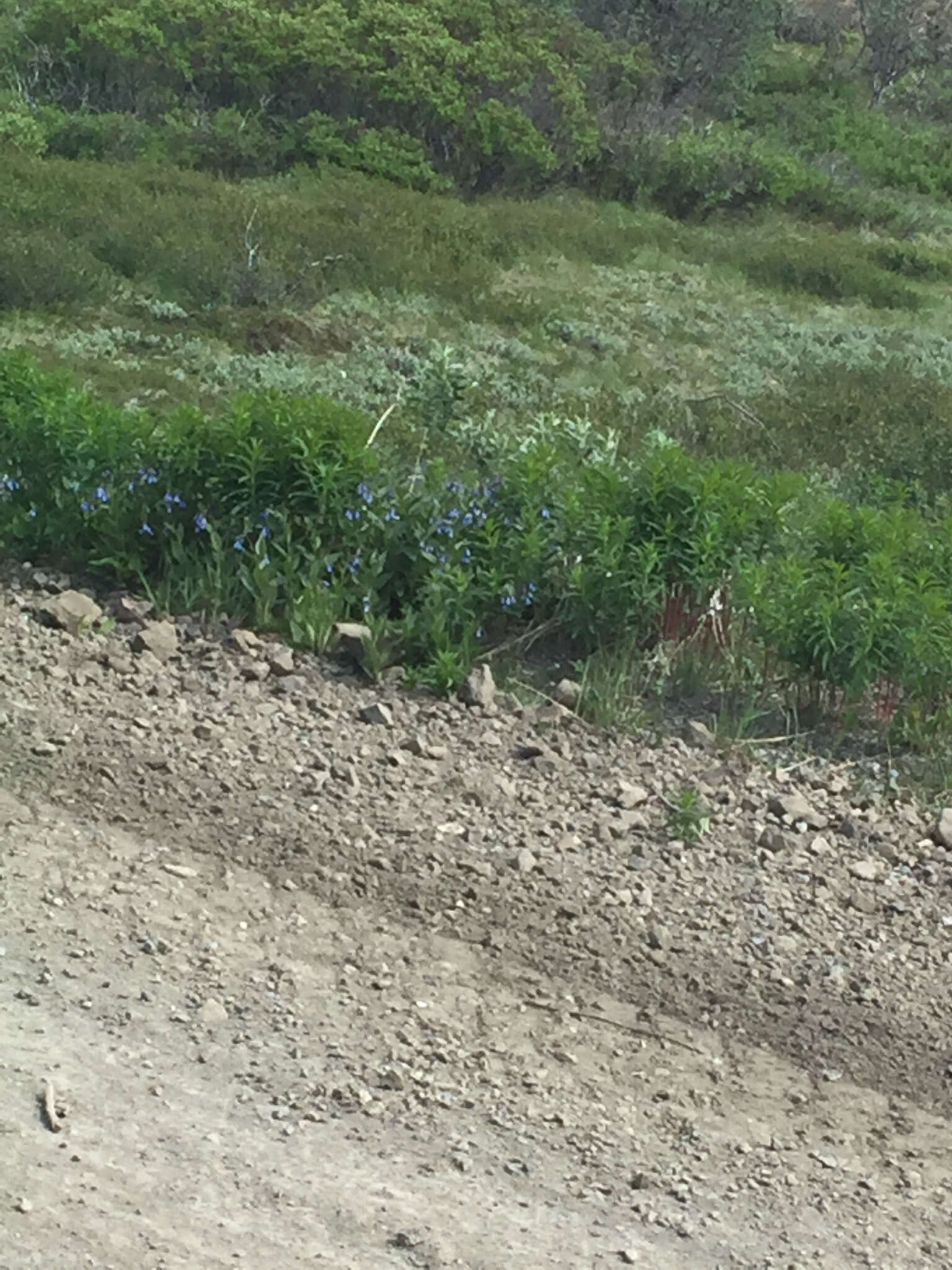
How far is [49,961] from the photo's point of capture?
3725 mm

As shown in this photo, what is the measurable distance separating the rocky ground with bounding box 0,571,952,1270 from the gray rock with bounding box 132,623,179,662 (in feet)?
0.05

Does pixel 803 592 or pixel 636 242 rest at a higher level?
pixel 803 592

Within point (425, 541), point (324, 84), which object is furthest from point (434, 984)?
point (324, 84)

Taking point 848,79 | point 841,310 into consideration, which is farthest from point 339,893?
point 848,79

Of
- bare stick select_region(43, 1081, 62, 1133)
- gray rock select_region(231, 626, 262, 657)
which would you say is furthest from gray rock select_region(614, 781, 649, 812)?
bare stick select_region(43, 1081, 62, 1133)

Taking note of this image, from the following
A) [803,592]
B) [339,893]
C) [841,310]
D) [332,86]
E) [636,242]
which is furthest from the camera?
[332,86]

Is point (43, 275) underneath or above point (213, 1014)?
underneath

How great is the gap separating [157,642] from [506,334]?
29.9 ft

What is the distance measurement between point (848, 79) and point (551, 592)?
30.8m

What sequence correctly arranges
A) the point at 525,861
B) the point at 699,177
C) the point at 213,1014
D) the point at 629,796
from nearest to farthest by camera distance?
the point at 213,1014, the point at 525,861, the point at 629,796, the point at 699,177

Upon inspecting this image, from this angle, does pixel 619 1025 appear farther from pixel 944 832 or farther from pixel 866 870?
pixel 944 832

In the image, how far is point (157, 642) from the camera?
5.47 meters

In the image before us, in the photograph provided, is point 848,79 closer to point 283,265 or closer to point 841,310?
point 841,310

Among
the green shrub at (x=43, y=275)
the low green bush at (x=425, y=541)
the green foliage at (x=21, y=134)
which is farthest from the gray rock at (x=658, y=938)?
the green foliage at (x=21, y=134)
